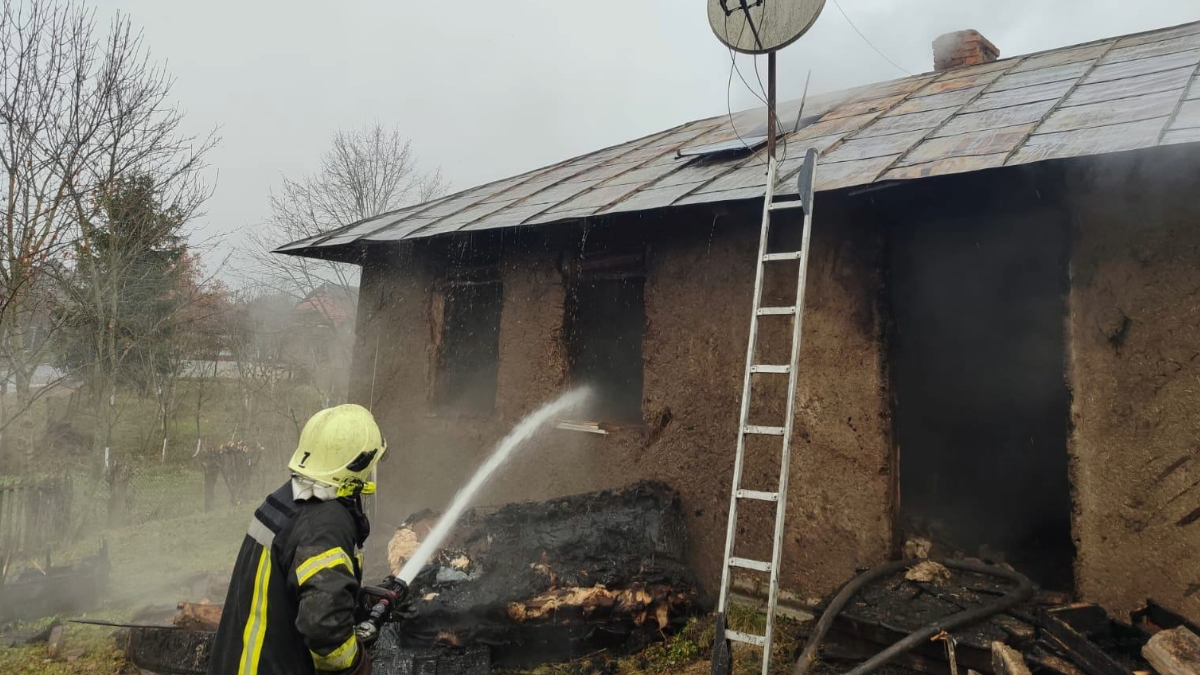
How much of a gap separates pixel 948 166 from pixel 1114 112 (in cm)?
119

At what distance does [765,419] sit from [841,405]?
590 millimetres

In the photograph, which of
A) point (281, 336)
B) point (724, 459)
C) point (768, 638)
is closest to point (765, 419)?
point (724, 459)

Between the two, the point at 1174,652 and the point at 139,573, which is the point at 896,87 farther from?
the point at 139,573

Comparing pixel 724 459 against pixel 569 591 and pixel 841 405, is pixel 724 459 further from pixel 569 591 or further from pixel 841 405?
pixel 569 591

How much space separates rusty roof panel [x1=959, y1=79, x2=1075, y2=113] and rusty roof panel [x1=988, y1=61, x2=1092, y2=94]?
0.17 meters

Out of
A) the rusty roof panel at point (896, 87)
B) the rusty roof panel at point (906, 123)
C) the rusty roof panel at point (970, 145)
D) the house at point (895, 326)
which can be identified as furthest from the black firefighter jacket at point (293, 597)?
the rusty roof panel at point (896, 87)

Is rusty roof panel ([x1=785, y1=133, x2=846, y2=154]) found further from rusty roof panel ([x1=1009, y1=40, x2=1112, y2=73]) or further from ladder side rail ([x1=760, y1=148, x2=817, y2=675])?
rusty roof panel ([x1=1009, y1=40, x2=1112, y2=73])

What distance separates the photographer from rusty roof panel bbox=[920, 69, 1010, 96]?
6844 millimetres

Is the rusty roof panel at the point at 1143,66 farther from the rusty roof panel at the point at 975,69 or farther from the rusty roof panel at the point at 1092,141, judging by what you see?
the rusty roof panel at the point at 1092,141

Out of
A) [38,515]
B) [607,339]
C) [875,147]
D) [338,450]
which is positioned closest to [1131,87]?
[875,147]

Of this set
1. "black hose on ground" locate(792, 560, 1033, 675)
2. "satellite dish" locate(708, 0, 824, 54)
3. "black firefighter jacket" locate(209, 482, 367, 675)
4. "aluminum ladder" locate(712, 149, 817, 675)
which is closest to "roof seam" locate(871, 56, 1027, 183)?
"aluminum ladder" locate(712, 149, 817, 675)

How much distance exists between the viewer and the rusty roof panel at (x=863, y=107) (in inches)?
269

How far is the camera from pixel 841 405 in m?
4.98

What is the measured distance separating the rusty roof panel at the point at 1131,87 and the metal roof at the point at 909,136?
13 mm
